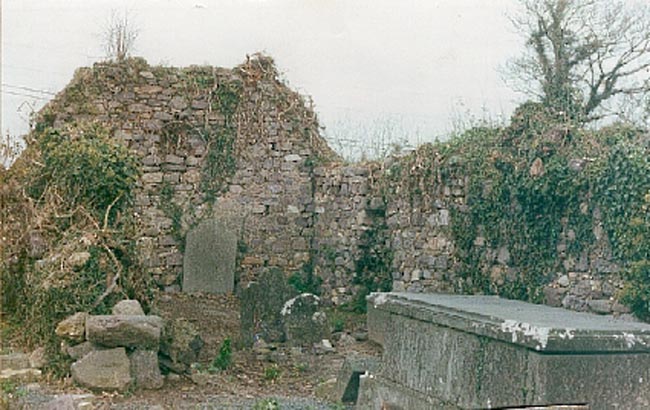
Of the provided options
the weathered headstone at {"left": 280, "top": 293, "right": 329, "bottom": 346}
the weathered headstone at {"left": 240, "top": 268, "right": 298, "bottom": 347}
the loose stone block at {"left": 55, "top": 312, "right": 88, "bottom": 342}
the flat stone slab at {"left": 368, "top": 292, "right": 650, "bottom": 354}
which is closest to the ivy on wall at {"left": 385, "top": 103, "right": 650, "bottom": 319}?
the weathered headstone at {"left": 280, "top": 293, "right": 329, "bottom": 346}

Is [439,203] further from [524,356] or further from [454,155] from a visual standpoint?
[524,356]

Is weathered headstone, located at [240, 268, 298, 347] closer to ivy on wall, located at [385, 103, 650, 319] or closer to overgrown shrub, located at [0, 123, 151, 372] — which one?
overgrown shrub, located at [0, 123, 151, 372]

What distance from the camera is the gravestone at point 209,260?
14406 mm

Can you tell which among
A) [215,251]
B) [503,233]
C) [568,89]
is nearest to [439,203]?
[503,233]

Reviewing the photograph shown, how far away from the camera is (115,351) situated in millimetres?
8109

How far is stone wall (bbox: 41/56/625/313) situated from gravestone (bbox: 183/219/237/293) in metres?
0.24

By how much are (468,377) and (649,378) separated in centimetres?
101

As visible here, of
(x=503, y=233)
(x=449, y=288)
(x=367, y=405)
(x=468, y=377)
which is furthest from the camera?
(x=449, y=288)

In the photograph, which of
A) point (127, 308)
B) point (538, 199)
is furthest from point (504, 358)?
point (538, 199)

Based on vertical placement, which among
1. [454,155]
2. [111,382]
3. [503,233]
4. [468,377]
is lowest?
[111,382]

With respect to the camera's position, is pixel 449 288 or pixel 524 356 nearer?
pixel 524 356

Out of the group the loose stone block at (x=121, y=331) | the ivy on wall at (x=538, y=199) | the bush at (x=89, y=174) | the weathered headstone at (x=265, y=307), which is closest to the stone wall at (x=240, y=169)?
the ivy on wall at (x=538, y=199)

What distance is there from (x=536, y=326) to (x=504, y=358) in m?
0.35

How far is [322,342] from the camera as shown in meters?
11.0
